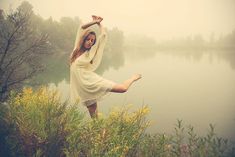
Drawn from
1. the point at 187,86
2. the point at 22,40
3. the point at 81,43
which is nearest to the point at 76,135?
the point at 81,43

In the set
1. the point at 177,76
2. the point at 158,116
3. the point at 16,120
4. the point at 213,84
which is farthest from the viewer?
the point at 158,116

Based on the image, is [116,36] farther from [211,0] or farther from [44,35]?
[211,0]

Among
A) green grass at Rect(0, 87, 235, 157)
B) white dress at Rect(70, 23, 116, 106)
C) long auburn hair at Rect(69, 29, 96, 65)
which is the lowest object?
green grass at Rect(0, 87, 235, 157)

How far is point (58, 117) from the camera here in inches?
136

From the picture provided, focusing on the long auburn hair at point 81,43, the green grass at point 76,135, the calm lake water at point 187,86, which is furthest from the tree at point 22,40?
the green grass at point 76,135

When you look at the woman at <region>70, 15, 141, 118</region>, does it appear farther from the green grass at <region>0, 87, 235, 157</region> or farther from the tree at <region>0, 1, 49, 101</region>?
the tree at <region>0, 1, 49, 101</region>

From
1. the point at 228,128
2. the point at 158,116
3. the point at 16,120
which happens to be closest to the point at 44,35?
the point at 16,120

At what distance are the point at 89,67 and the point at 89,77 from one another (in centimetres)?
11

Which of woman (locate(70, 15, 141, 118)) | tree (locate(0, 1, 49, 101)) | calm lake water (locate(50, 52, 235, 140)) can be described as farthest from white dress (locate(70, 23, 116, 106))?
tree (locate(0, 1, 49, 101))

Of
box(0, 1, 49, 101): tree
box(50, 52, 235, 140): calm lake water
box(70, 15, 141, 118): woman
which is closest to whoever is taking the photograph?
box(70, 15, 141, 118): woman

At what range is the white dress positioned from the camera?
12.7 ft

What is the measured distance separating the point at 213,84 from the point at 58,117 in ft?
6.60

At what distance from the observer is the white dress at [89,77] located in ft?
12.7

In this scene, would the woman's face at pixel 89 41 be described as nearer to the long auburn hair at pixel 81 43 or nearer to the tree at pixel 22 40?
the long auburn hair at pixel 81 43
